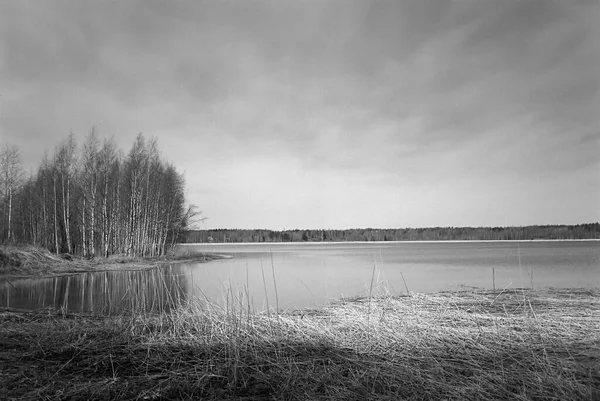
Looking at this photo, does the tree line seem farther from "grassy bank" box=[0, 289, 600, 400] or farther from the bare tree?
"grassy bank" box=[0, 289, 600, 400]

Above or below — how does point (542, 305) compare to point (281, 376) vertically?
below

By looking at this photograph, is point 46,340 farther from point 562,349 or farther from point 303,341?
point 562,349

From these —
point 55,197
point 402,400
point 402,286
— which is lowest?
point 402,286

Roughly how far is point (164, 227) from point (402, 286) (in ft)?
91.6

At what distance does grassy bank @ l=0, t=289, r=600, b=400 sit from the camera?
352cm

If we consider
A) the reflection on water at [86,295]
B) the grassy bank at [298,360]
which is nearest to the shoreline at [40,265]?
the reflection on water at [86,295]

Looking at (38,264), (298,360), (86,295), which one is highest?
(38,264)

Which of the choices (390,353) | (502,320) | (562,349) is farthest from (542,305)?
(390,353)

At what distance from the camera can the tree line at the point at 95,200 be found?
28922mm

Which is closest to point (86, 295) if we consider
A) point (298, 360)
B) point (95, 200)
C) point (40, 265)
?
point (40, 265)

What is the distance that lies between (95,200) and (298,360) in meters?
29.0

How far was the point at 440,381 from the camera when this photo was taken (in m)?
3.71

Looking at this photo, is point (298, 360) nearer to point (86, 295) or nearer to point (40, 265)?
point (86, 295)

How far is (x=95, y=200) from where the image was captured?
94.1 feet
